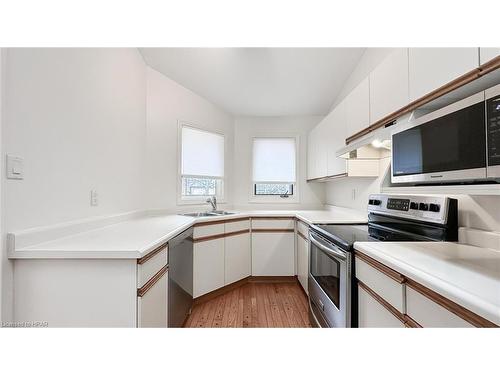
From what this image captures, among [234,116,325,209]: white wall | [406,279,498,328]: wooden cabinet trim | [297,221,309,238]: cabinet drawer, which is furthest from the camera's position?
[234,116,325,209]: white wall

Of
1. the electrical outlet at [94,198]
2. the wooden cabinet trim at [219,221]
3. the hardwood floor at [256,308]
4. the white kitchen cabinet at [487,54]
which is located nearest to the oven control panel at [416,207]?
the white kitchen cabinet at [487,54]

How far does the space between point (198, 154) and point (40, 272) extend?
7.21ft

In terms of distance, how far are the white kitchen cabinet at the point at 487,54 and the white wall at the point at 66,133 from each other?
1982 millimetres

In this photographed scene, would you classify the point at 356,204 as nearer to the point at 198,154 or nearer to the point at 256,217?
the point at 256,217

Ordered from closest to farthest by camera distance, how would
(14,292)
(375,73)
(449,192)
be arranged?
1. (449,192)
2. (14,292)
3. (375,73)

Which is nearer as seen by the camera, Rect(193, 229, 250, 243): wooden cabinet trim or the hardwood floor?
the hardwood floor

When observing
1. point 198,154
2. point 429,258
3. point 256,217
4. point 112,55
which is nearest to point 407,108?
point 429,258

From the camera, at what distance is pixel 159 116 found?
2.64 m

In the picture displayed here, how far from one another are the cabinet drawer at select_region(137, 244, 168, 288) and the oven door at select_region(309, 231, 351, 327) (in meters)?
1.07

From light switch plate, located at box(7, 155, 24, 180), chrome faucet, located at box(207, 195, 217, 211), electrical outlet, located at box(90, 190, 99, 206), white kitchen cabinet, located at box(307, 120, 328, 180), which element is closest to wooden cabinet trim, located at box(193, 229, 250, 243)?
chrome faucet, located at box(207, 195, 217, 211)

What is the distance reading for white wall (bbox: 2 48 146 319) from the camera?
1.07 meters

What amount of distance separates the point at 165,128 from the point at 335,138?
1.95 m

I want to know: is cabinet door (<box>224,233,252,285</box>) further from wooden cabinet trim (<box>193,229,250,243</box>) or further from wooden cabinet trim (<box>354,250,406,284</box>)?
wooden cabinet trim (<box>354,250,406,284</box>)

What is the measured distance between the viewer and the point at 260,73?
271cm
